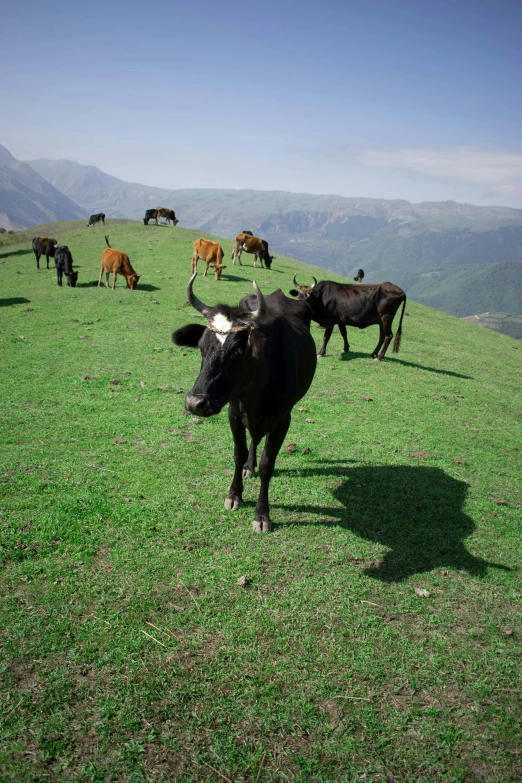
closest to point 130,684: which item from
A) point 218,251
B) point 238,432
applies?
point 238,432

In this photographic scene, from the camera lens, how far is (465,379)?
14273 mm

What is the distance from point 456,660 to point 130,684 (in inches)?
101

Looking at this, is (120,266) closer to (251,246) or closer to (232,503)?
(251,246)

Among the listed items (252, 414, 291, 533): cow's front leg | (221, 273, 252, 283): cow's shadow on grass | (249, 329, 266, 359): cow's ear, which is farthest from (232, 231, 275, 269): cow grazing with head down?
(249, 329, 266, 359): cow's ear

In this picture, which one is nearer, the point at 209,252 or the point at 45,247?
the point at 209,252

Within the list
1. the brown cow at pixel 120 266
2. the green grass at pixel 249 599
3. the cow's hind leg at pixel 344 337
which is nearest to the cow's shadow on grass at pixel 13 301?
the brown cow at pixel 120 266

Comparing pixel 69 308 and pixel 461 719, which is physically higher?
pixel 69 308

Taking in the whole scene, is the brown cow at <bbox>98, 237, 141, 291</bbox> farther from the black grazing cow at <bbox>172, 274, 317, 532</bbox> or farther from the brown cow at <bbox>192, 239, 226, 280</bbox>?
the black grazing cow at <bbox>172, 274, 317, 532</bbox>

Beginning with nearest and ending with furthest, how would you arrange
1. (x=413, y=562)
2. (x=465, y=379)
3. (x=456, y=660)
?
(x=456, y=660) → (x=413, y=562) → (x=465, y=379)

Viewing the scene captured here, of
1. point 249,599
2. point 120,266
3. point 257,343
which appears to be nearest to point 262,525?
point 249,599

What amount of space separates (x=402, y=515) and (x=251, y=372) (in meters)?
2.85

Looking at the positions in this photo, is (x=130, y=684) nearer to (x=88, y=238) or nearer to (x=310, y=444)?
(x=310, y=444)

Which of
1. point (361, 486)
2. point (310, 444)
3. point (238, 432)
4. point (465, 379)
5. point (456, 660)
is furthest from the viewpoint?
point (465, 379)

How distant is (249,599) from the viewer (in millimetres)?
4340
